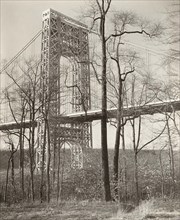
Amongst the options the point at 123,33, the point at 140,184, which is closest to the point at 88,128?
the point at 140,184

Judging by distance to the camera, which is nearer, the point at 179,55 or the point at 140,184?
the point at 179,55

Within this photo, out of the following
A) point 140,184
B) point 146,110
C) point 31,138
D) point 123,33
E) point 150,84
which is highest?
point 123,33

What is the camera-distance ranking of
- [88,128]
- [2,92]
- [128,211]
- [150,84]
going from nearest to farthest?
[128,211], [150,84], [2,92], [88,128]

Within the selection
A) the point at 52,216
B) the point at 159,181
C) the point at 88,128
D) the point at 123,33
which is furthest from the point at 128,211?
the point at 88,128

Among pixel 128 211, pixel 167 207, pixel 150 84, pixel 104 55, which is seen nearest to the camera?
pixel 128 211

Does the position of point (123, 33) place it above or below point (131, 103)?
above

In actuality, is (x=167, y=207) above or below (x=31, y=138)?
below

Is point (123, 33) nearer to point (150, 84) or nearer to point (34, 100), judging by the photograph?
point (150, 84)

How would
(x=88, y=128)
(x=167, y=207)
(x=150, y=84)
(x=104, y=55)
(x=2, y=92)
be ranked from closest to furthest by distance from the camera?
(x=167, y=207) → (x=104, y=55) → (x=150, y=84) → (x=2, y=92) → (x=88, y=128)

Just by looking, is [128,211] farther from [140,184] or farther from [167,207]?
[140,184]
